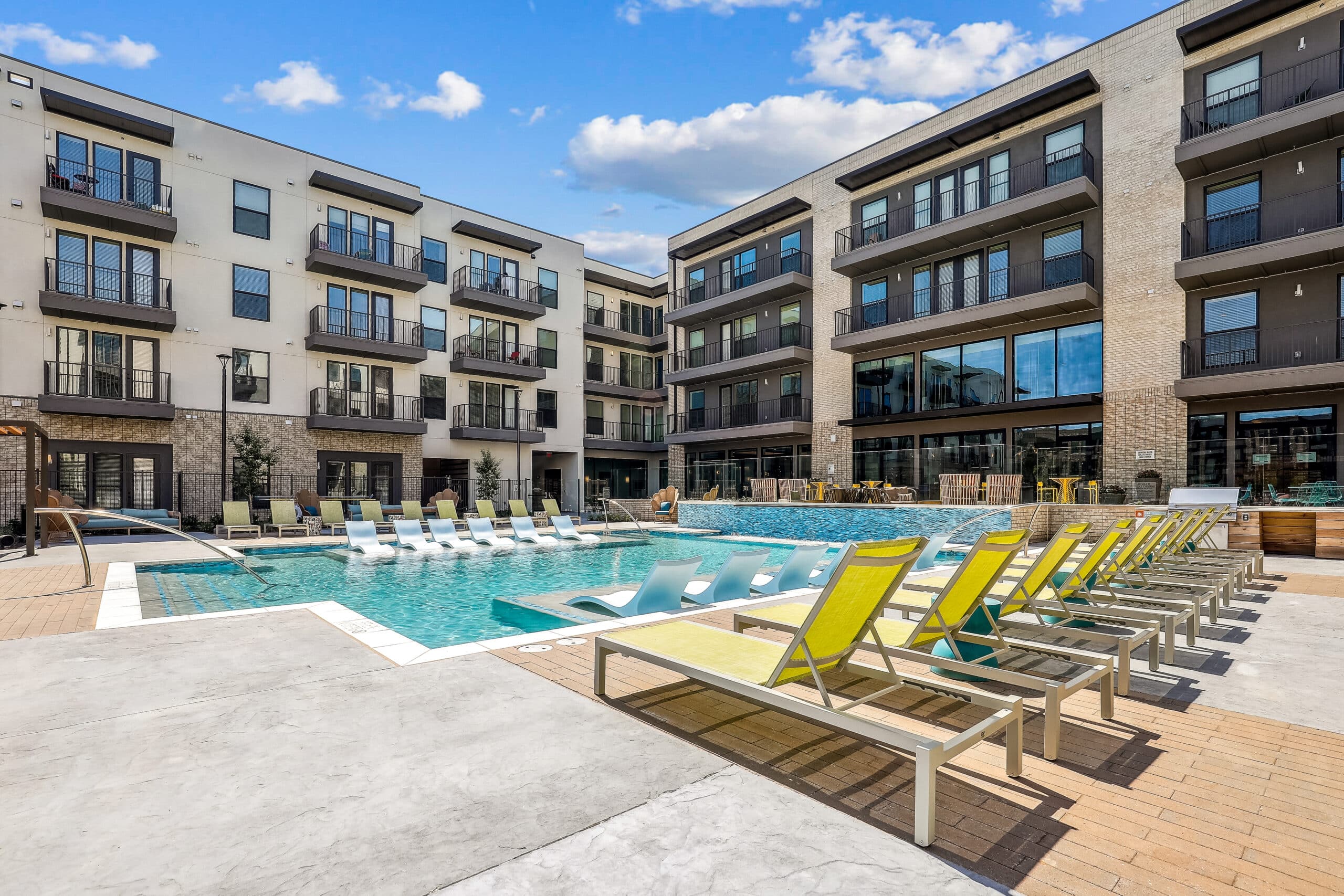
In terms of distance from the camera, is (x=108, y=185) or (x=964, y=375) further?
(x=964, y=375)

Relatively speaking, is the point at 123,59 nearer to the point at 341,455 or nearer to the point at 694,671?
the point at 341,455

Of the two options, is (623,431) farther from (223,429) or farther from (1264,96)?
(1264,96)

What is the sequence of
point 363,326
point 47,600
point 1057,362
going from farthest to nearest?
point 363,326 < point 1057,362 < point 47,600

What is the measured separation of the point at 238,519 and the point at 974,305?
21846 millimetres

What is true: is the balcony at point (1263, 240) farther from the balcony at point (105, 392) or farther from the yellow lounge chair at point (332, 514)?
the balcony at point (105, 392)

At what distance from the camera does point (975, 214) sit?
20188mm

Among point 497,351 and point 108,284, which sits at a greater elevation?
point 108,284

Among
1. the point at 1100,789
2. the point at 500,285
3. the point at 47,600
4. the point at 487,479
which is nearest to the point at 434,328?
the point at 500,285

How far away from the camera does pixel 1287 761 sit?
329 cm

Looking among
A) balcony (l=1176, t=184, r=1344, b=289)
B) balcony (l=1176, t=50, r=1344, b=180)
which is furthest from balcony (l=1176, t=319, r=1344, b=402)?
balcony (l=1176, t=50, r=1344, b=180)

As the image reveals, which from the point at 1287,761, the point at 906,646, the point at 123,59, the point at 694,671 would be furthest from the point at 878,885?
the point at 123,59

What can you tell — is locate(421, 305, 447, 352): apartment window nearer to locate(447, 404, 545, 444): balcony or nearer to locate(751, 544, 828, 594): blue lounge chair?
locate(447, 404, 545, 444): balcony

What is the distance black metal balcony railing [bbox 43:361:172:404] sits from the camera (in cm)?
1909

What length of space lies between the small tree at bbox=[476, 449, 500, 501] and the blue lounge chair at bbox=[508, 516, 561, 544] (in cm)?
1079
